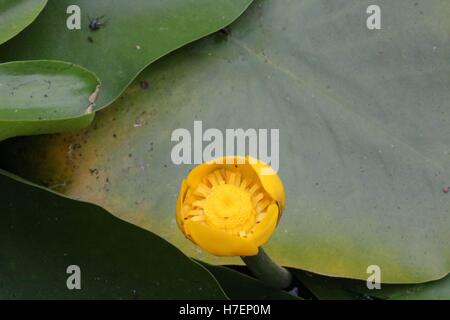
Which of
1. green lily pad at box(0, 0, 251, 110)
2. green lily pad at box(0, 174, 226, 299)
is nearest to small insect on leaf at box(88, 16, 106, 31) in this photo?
green lily pad at box(0, 0, 251, 110)

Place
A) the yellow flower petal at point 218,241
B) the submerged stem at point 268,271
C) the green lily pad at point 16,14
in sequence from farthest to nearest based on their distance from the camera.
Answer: the green lily pad at point 16,14, the submerged stem at point 268,271, the yellow flower petal at point 218,241

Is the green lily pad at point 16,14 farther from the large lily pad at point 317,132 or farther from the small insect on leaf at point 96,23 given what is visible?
the large lily pad at point 317,132

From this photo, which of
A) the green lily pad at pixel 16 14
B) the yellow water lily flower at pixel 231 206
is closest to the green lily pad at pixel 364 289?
the yellow water lily flower at pixel 231 206

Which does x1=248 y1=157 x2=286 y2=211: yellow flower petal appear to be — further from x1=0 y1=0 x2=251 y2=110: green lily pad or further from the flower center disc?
x1=0 y1=0 x2=251 y2=110: green lily pad

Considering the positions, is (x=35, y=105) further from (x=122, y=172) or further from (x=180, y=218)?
(x=180, y=218)

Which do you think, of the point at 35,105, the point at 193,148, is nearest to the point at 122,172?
the point at 193,148
